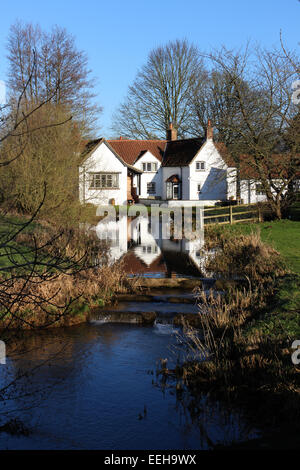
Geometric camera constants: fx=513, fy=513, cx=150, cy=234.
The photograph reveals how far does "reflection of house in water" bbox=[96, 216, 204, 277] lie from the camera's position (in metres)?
18.0

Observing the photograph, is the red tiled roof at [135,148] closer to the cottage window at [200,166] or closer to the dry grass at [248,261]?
the cottage window at [200,166]

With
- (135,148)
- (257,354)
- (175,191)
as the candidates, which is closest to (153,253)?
(257,354)

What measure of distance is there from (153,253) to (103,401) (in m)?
14.5

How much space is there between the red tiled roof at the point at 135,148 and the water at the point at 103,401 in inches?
1793

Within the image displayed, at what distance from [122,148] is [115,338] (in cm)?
4666

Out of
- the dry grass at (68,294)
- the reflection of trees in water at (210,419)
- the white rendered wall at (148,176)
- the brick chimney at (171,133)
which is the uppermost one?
the brick chimney at (171,133)

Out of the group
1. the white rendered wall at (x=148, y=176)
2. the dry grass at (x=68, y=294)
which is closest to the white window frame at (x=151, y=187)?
the white rendered wall at (x=148, y=176)

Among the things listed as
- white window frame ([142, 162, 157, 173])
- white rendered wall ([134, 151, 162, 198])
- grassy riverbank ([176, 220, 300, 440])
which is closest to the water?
grassy riverbank ([176, 220, 300, 440])

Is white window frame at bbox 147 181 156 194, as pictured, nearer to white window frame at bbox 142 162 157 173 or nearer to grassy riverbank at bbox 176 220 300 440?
white window frame at bbox 142 162 157 173

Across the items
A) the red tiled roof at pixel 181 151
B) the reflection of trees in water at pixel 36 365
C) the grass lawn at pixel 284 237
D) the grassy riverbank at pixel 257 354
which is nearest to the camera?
the grassy riverbank at pixel 257 354

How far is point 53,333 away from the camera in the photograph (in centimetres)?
1089

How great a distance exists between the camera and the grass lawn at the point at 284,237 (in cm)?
1605

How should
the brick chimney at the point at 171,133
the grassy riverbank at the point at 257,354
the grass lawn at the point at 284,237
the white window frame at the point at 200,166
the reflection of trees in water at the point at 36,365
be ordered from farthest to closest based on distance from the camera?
the brick chimney at the point at 171,133 → the white window frame at the point at 200,166 → the grass lawn at the point at 284,237 → the reflection of trees in water at the point at 36,365 → the grassy riverbank at the point at 257,354
